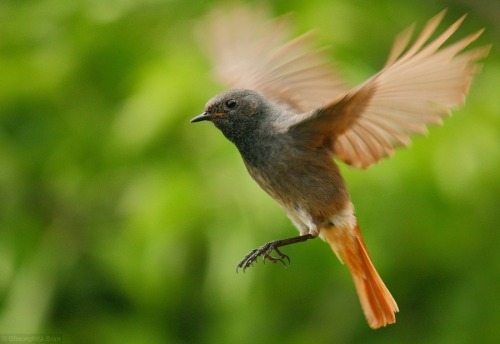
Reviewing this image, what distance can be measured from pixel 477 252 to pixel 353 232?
165 cm

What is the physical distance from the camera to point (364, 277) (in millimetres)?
2979

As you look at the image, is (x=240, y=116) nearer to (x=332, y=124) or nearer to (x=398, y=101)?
(x=332, y=124)

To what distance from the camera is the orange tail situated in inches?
113

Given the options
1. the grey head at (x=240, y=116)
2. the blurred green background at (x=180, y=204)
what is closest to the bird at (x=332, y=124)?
the grey head at (x=240, y=116)

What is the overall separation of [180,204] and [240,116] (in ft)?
4.51

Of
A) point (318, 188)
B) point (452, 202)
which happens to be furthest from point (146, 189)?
point (318, 188)

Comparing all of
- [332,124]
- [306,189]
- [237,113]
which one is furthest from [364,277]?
[237,113]

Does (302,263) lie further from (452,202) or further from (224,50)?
(224,50)

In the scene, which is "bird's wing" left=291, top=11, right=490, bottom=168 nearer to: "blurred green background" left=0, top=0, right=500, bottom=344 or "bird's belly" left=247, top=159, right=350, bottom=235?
"bird's belly" left=247, top=159, right=350, bottom=235

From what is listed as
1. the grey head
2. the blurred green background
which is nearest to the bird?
the grey head

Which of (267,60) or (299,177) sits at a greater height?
(267,60)

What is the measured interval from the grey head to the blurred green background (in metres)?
1.15

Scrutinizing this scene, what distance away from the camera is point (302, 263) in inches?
166

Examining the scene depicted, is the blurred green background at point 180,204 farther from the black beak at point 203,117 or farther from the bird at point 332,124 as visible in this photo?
the black beak at point 203,117
